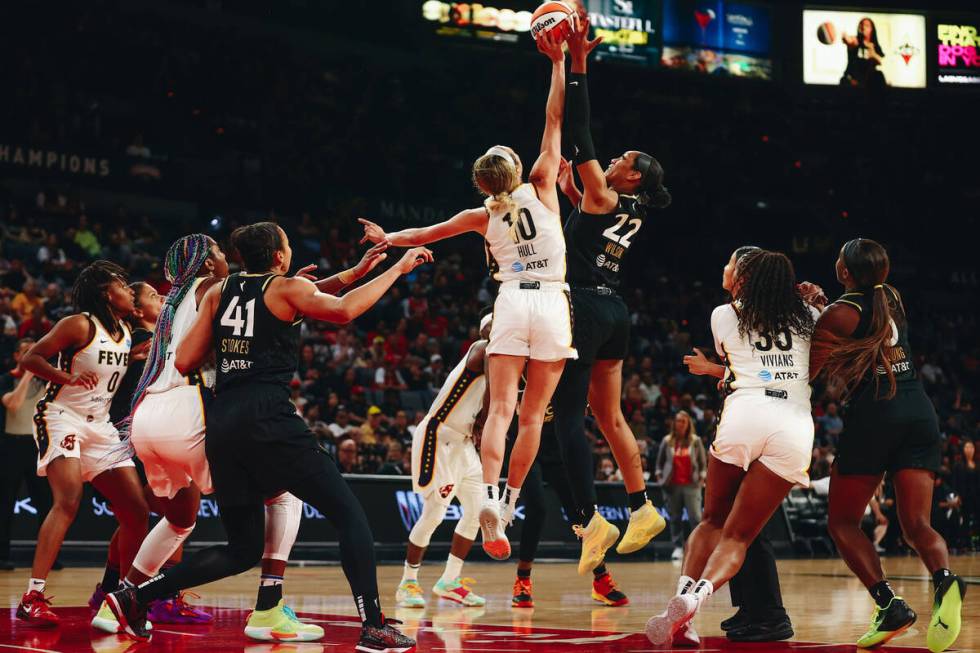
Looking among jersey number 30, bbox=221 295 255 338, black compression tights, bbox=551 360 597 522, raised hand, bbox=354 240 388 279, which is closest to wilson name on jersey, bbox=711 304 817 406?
black compression tights, bbox=551 360 597 522

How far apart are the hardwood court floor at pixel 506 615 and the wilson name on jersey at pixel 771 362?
4.15 feet

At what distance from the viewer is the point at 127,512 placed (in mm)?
6613

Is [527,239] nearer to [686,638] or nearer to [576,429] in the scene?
[576,429]

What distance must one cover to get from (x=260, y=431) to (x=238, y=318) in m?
0.57

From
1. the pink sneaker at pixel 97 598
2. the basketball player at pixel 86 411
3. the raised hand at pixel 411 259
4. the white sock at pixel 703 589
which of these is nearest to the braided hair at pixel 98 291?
the basketball player at pixel 86 411

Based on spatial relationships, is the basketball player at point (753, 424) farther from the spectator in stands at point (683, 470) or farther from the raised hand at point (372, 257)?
the spectator in stands at point (683, 470)

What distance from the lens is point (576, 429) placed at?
7.38 metres

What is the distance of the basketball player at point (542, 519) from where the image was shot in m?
7.98

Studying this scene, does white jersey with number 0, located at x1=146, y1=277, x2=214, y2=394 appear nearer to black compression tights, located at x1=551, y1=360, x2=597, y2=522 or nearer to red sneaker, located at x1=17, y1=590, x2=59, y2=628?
red sneaker, located at x1=17, y1=590, x2=59, y2=628

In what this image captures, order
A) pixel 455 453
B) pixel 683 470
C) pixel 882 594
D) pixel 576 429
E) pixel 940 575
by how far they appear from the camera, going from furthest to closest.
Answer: pixel 683 470 → pixel 455 453 → pixel 576 429 → pixel 882 594 → pixel 940 575

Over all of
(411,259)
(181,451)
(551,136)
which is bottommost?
(181,451)

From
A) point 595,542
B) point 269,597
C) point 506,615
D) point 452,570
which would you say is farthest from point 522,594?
point 269,597

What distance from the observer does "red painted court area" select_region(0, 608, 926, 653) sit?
5.38 metres

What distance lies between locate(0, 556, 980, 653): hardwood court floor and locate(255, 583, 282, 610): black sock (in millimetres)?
188
